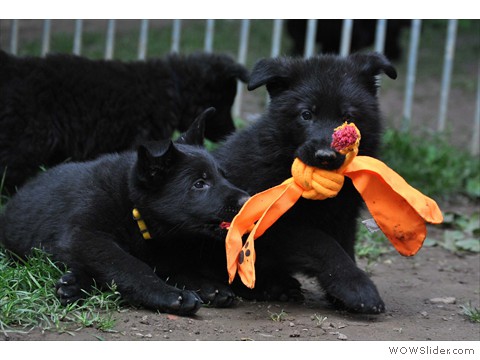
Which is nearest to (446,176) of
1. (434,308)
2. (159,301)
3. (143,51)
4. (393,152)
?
(393,152)

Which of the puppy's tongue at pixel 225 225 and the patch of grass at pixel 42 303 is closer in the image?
the patch of grass at pixel 42 303

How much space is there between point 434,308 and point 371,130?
1.11 metres

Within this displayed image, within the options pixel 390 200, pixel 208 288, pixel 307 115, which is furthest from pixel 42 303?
pixel 390 200

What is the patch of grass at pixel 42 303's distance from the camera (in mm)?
3520

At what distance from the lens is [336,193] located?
4.14 m

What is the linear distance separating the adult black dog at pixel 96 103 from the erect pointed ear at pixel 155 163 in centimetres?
221

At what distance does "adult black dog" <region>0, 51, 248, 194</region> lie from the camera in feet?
19.6

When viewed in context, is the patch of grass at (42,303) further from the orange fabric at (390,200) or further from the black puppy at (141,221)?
the orange fabric at (390,200)

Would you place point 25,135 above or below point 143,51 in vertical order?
below

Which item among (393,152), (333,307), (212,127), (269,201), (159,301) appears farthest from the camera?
(393,152)

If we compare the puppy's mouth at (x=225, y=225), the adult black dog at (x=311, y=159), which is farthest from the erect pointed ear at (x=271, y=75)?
the puppy's mouth at (x=225, y=225)

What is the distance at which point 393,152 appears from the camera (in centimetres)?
747

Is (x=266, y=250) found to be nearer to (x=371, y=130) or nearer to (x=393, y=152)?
(x=371, y=130)

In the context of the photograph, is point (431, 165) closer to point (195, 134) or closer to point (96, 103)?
point (96, 103)
